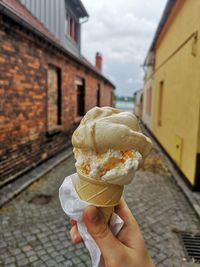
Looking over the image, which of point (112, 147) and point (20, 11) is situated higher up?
point (20, 11)

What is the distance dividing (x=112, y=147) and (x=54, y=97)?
22.9ft

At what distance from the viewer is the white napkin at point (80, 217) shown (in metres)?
1.56

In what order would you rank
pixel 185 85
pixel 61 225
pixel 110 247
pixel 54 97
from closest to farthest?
pixel 110 247 < pixel 61 225 < pixel 185 85 < pixel 54 97

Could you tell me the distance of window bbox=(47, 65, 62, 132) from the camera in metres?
7.68

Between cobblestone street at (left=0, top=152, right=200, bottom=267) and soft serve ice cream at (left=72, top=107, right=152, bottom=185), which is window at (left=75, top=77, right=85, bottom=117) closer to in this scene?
cobblestone street at (left=0, top=152, right=200, bottom=267)

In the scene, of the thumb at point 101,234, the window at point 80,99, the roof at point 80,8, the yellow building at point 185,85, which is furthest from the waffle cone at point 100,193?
the roof at point 80,8

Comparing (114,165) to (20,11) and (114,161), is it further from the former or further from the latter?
(20,11)

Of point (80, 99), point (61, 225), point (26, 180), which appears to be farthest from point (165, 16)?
point (61, 225)

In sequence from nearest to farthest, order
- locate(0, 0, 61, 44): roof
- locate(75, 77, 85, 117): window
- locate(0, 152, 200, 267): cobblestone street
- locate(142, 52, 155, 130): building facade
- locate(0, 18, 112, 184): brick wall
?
locate(0, 152, 200, 267): cobblestone street < locate(0, 18, 112, 184): brick wall < locate(0, 0, 61, 44): roof < locate(75, 77, 85, 117): window < locate(142, 52, 155, 130): building facade

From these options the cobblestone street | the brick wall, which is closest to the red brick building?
the brick wall

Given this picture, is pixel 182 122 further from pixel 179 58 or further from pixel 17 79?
pixel 17 79

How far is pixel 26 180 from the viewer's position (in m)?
5.65

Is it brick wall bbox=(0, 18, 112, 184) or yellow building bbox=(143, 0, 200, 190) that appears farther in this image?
yellow building bbox=(143, 0, 200, 190)

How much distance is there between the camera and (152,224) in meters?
4.04
